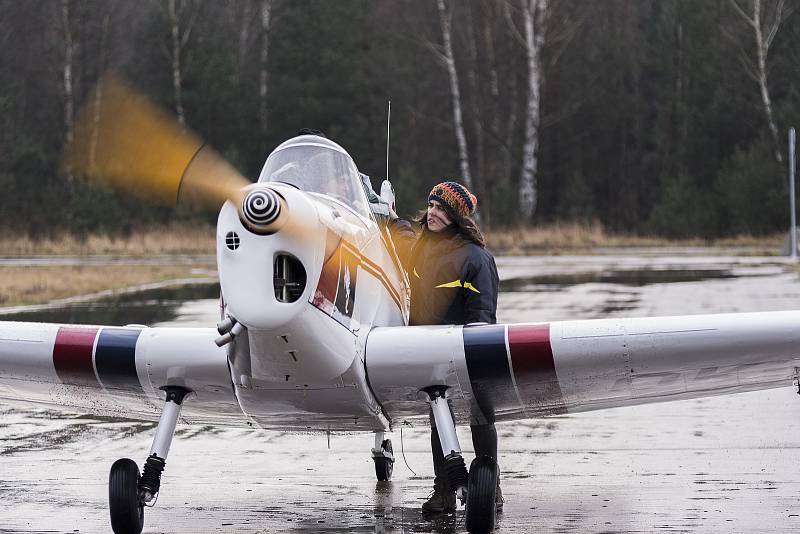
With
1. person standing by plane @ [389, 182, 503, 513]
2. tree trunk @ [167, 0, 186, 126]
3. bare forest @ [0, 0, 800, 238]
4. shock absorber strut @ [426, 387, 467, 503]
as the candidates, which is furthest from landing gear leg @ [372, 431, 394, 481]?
tree trunk @ [167, 0, 186, 126]

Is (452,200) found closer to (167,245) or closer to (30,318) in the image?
(30,318)

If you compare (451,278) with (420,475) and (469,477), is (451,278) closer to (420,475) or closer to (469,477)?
(469,477)

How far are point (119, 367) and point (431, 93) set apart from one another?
53681mm

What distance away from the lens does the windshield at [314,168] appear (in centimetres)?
677

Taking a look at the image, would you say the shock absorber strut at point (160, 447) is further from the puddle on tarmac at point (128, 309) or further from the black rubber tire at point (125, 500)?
the puddle on tarmac at point (128, 309)

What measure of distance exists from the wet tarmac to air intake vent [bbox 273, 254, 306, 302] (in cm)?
166

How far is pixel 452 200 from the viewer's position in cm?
760

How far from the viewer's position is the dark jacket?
24.5 feet

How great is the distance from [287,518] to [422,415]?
100cm

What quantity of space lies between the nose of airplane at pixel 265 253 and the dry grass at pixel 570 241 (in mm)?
35694

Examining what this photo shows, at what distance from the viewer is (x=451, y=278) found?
24.6 ft

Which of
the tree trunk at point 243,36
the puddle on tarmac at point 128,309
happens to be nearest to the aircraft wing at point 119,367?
the puddle on tarmac at point 128,309

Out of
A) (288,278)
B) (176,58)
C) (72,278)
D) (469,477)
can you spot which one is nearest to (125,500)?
(288,278)

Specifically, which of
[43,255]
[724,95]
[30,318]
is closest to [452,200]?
[30,318]
